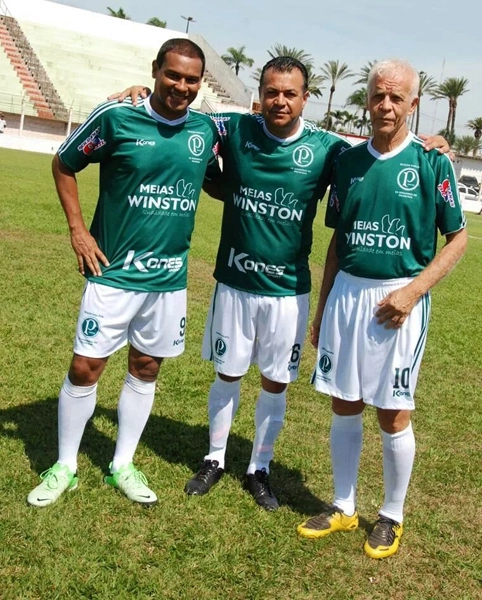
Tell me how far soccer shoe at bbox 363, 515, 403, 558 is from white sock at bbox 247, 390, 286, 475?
782 millimetres

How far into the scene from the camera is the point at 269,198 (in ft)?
12.5

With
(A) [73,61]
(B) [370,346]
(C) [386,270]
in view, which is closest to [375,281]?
(C) [386,270]

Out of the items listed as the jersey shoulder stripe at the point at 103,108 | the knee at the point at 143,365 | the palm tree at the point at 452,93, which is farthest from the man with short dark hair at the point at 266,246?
the palm tree at the point at 452,93

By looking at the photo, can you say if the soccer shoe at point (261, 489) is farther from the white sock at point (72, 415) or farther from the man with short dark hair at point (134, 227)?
the white sock at point (72, 415)

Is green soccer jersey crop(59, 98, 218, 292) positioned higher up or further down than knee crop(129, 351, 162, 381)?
higher up

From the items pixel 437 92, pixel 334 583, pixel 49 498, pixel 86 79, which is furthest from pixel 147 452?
pixel 437 92

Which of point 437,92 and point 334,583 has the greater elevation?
point 437,92

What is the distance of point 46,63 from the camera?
161ft

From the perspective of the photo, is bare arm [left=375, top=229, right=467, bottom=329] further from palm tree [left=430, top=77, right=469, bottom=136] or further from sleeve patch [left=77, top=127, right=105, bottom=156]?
palm tree [left=430, top=77, right=469, bottom=136]

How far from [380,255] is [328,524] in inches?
57.5

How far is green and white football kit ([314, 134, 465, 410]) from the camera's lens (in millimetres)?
3408

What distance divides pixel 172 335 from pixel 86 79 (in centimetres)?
4866

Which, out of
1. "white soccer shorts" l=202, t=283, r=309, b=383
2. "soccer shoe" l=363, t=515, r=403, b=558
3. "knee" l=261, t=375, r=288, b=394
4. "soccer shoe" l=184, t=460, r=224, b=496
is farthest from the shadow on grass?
"white soccer shorts" l=202, t=283, r=309, b=383

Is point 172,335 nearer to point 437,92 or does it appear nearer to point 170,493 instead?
point 170,493
